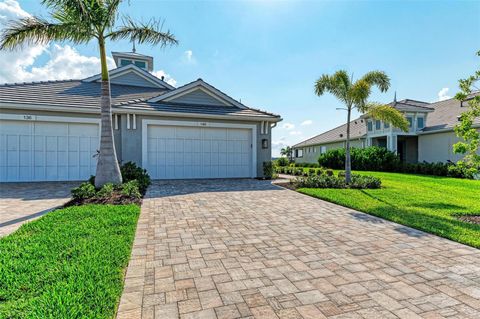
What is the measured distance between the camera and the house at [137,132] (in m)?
10.6

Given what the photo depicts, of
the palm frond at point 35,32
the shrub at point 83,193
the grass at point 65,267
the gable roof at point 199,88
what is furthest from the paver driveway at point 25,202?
the gable roof at point 199,88

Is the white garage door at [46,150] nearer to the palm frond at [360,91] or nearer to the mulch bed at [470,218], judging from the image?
the palm frond at [360,91]

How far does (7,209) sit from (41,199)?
1231mm

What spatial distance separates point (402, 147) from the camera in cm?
2397

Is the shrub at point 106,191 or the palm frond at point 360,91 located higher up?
the palm frond at point 360,91

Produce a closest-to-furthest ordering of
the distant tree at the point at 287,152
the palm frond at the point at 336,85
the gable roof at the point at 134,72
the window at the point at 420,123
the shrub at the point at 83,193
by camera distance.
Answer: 1. the shrub at the point at 83,193
2. the palm frond at the point at 336,85
3. the gable roof at the point at 134,72
4. the window at the point at 420,123
5. the distant tree at the point at 287,152

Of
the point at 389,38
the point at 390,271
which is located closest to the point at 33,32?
the point at 390,271

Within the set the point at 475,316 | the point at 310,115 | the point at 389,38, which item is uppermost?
the point at 389,38

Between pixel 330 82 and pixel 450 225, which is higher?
pixel 330 82

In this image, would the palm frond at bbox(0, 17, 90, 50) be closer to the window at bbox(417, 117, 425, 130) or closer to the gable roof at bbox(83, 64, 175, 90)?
the gable roof at bbox(83, 64, 175, 90)

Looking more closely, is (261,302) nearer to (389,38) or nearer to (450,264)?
(450,264)

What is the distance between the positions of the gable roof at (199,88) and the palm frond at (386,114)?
580 centimetres

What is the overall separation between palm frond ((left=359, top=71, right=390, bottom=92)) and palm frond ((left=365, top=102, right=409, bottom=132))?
2.58 ft

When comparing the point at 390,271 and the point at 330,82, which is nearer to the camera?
the point at 390,271
